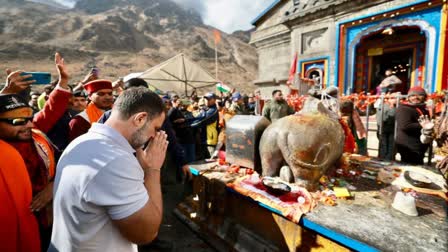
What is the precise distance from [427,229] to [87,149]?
244 centimetres

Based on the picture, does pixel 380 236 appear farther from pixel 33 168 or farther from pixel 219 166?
pixel 33 168

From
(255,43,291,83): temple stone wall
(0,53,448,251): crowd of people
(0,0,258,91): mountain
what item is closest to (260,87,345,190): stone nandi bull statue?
(0,53,448,251): crowd of people

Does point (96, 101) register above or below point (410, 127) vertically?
above

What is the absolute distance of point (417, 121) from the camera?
134 inches

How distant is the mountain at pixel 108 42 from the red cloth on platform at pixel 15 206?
34.1 metres

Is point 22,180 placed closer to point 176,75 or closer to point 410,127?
point 410,127

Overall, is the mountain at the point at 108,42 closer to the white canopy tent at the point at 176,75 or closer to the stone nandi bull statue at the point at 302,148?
the white canopy tent at the point at 176,75

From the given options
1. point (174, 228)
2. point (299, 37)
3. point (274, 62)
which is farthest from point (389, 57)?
point (174, 228)

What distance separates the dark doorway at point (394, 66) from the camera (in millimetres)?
10914

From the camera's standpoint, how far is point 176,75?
9594 mm

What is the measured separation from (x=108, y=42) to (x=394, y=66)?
46.9 m

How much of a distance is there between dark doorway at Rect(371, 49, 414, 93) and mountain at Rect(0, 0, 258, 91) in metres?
27.5

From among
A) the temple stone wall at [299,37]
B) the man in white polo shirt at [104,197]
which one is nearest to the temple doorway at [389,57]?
the temple stone wall at [299,37]

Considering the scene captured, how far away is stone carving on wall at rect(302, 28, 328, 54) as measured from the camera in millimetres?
11305
